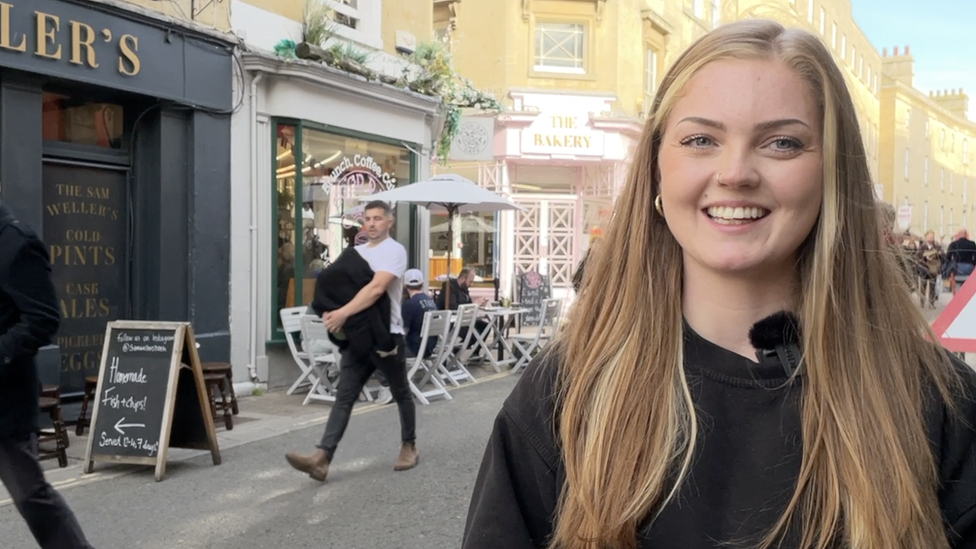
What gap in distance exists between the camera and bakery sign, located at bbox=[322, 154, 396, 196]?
10828 millimetres

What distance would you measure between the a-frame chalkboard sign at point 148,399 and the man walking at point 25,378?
7.22 ft

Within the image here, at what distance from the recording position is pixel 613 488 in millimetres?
1321

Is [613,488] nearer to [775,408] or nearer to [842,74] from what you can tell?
[775,408]

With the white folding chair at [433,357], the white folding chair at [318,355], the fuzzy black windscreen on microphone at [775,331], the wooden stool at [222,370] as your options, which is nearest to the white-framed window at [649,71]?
the white folding chair at [433,357]

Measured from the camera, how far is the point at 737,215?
1.39 meters

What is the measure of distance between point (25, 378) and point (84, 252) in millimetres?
4819

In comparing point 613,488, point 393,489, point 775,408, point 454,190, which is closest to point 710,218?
point 775,408

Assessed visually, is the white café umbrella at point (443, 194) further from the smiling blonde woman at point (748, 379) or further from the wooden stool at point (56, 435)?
the smiling blonde woman at point (748, 379)

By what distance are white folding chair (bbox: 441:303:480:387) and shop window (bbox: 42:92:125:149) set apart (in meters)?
3.95

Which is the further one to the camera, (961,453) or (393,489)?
(393,489)

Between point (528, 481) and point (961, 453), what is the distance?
0.65 m

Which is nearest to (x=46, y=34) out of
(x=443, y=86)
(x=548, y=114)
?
(x=443, y=86)

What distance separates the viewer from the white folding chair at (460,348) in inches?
387

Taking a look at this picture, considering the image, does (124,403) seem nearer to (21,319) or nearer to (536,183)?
(21,319)
